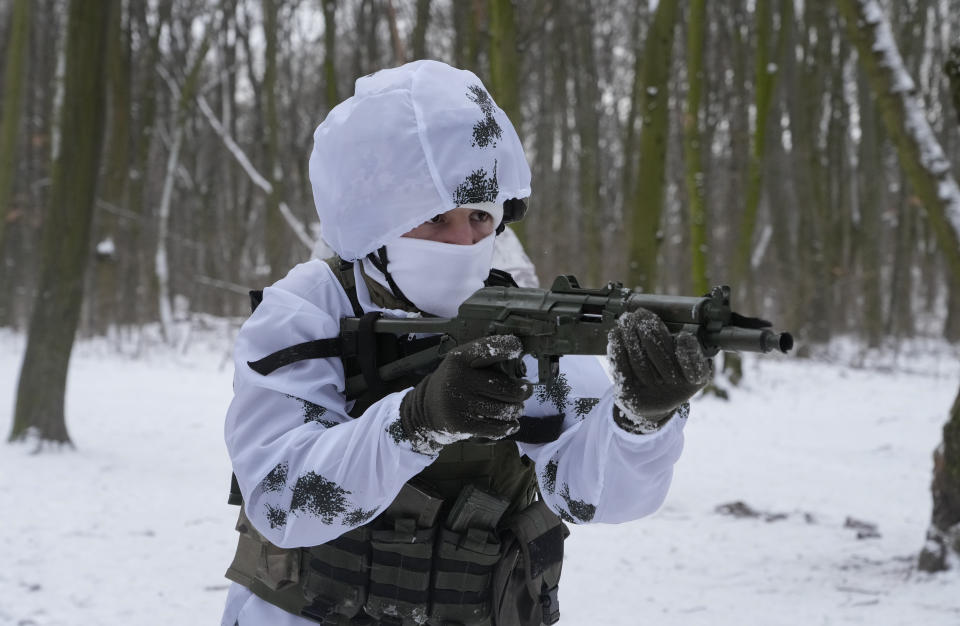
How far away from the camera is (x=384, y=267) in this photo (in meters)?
1.96

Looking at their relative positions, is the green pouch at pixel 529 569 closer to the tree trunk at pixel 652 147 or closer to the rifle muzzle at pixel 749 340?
the rifle muzzle at pixel 749 340

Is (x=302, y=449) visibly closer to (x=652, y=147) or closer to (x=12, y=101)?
(x=652, y=147)

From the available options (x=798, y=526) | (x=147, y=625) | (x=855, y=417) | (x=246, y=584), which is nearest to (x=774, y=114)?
(x=855, y=417)

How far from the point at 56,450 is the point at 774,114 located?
47.9 ft

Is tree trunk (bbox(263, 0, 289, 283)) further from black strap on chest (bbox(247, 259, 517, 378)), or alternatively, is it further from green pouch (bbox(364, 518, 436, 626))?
green pouch (bbox(364, 518, 436, 626))

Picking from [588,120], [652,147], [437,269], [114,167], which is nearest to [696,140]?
[652,147]

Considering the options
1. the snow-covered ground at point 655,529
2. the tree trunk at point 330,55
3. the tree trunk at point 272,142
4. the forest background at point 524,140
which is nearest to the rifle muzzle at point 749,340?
the snow-covered ground at point 655,529

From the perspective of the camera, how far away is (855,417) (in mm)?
9633

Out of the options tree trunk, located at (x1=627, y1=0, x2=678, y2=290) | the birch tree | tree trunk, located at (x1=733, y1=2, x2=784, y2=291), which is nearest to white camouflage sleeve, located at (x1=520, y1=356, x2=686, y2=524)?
the birch tree

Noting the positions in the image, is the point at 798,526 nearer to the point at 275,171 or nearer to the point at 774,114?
the point at 275,171

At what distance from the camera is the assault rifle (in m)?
1.46

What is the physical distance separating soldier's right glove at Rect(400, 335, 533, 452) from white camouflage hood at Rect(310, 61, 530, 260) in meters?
0.39

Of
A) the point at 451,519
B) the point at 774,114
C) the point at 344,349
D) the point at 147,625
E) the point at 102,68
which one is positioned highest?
the point at 774,114

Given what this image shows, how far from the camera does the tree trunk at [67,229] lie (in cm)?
685
